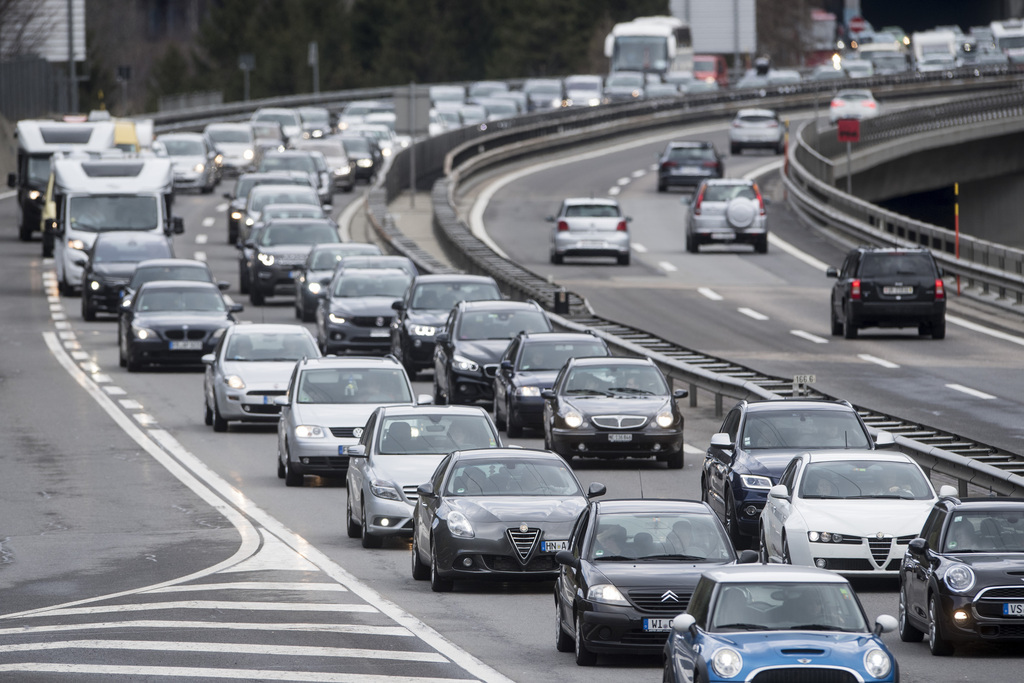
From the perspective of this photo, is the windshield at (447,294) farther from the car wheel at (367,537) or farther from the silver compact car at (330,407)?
the car wheel at (367,537)

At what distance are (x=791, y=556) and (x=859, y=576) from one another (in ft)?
2.30

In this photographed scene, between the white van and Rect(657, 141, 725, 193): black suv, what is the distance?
24.3 metres

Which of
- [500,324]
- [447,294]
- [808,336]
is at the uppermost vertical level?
[447,294]

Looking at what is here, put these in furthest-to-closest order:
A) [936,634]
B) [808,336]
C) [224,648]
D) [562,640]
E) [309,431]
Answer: [808,336] < [309,431] < [224,648] < [562,640] < [936,634]

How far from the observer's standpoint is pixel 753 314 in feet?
137

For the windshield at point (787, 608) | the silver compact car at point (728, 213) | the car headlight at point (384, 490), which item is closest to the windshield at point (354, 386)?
the car headlight at point (384, 490)

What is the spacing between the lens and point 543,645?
15109 mm

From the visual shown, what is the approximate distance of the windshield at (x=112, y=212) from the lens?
4675 cm

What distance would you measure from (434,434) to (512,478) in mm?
3020

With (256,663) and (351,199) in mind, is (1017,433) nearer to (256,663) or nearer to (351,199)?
(256,663)

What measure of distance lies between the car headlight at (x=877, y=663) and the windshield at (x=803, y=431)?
8521mm

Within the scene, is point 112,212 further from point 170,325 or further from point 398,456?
point 398,456

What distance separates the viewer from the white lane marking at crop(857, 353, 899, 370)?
34031 millimetres

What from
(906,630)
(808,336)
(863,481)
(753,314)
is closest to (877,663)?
(906,630)
